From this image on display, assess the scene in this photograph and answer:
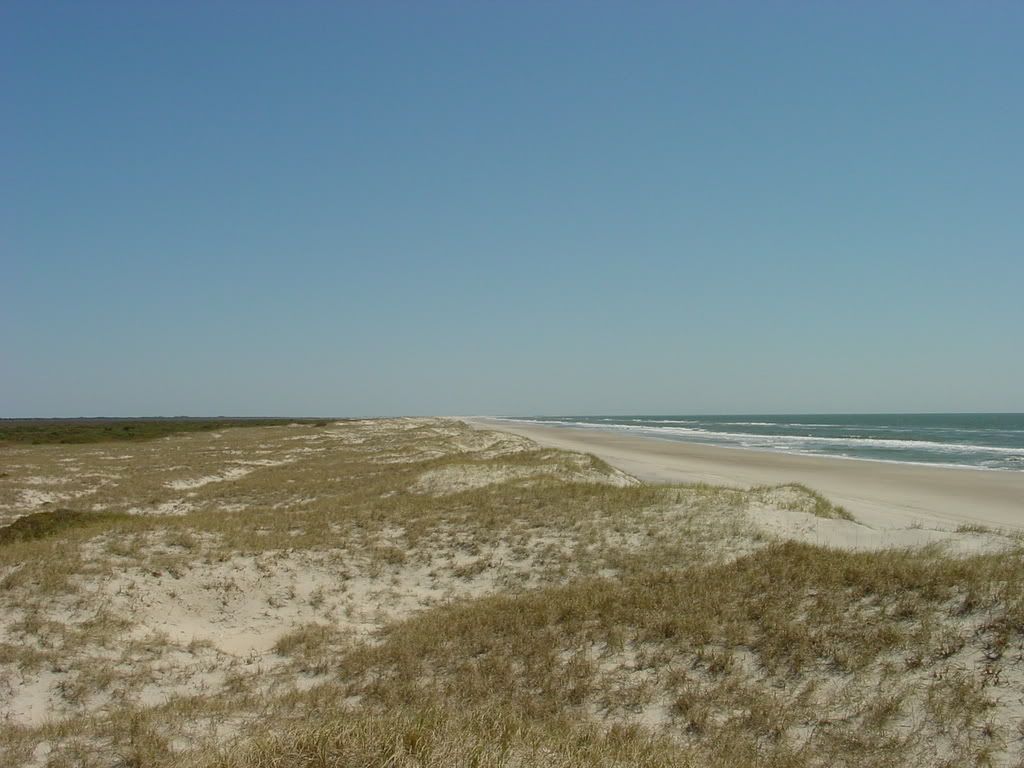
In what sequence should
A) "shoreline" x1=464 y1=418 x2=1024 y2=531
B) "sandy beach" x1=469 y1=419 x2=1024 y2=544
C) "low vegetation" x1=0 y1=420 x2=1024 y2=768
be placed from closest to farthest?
"low vegetation" x1=0 y1=420 x2=1024 y2=768 < "sandy beach" x1=469 y1=419 x2=1024 y2=544 < "shoreline" x1=464 y1=418 x2=1024 y2=531

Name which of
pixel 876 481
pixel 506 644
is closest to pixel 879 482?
pixel 876 481

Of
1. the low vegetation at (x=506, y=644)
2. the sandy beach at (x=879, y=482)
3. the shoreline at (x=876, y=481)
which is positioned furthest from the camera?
the shoreline at (x=876, y=481)

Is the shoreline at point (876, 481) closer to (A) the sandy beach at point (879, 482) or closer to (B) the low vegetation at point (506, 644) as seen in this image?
(A) the sandy beach at point (879, 482)

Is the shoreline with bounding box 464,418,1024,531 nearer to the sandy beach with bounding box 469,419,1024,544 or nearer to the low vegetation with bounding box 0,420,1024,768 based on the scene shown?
the sandy beach with bounding box 469,419,1024,544

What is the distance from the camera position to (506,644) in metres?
10.0

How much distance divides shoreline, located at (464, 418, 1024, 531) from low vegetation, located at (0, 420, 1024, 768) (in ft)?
30.8

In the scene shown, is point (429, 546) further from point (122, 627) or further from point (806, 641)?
point (806, 641)

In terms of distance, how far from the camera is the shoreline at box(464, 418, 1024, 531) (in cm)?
2703

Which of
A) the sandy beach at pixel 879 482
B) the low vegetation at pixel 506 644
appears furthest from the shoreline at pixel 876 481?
the low vegetation at pixel 506 644

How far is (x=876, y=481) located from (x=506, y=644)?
3865cm

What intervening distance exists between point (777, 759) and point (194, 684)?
315 inches

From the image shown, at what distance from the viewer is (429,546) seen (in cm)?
1744

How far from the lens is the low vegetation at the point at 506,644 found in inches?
272

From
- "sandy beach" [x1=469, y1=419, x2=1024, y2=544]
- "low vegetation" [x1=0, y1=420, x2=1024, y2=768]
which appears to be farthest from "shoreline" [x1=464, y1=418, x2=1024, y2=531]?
"low vegetation" [x1=0, y1=420, x2=1024, y2=768]
